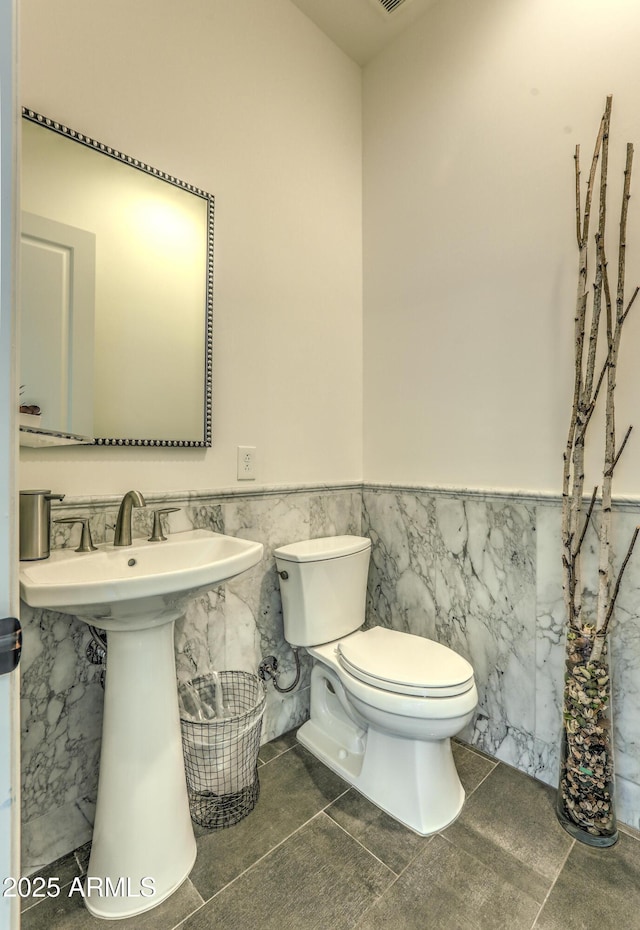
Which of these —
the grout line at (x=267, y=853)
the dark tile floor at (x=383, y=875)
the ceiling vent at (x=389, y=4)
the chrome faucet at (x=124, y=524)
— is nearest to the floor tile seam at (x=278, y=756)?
the dark tile floor at (x=383, y=875)

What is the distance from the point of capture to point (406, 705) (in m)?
1.27

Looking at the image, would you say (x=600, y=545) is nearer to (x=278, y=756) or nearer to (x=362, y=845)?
(x=362, y=845)

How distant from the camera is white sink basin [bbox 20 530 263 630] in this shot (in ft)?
2.86

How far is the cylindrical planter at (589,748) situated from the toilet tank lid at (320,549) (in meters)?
0.78

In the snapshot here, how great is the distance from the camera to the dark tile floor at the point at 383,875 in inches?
41.3

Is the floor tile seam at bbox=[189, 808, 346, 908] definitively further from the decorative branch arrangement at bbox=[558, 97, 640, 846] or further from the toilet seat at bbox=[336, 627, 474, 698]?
the decorative branch arrangement at bbox=[558, 97, 640, 846]

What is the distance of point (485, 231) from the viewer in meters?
1.66

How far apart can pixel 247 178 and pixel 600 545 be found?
1749 mm

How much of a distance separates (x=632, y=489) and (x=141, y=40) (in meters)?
2.03

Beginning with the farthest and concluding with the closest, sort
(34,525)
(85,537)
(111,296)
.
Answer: (111,296), (85,537), (34,525)

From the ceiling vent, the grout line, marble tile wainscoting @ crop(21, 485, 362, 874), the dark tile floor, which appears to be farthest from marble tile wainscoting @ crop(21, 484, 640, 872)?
the ceiling vent

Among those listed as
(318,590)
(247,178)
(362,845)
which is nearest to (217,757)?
(362,845)

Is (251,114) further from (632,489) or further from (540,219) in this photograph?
(632,489)

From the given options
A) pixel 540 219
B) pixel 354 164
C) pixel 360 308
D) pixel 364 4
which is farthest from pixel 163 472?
pixel 364 4
